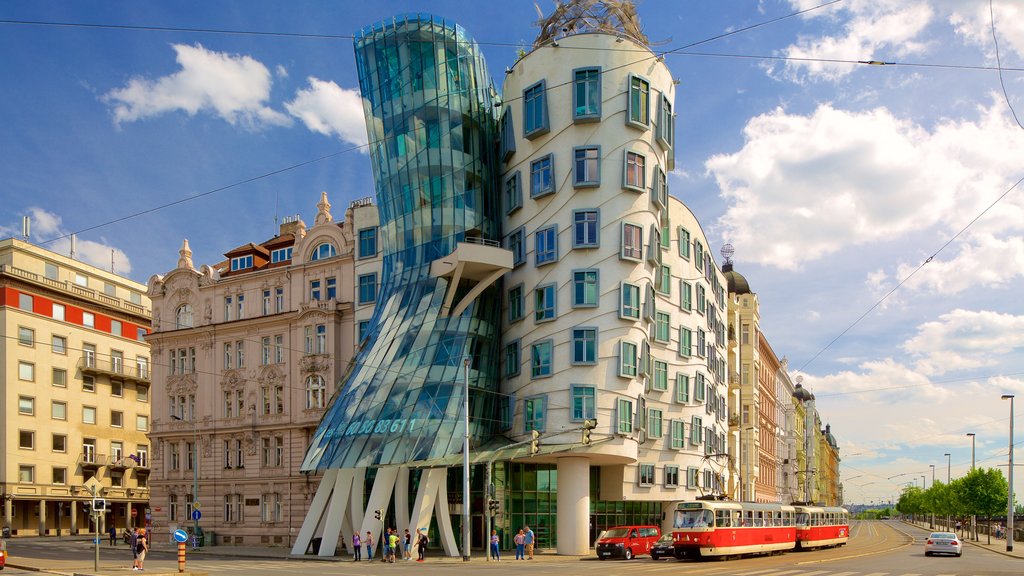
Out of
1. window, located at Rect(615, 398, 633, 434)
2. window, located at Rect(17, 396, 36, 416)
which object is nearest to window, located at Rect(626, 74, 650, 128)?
window, located at Rect(615, 398, 633, 434)

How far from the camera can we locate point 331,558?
155 ft

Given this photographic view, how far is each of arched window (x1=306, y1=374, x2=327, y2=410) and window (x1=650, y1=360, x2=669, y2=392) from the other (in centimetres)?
2228

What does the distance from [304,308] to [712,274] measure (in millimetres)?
31533

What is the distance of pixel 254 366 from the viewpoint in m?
67.2

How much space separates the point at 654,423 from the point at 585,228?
14303 millimetres

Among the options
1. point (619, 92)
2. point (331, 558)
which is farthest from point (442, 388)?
point (619, 92)

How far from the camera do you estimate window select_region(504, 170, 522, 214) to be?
54.2 meters

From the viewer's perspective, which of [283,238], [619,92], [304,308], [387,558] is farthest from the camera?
[283,238]

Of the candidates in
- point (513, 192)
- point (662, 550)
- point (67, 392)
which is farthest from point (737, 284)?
point (67, 392)

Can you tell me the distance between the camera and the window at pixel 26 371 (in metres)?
77.8

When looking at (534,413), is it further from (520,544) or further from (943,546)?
(943,546)

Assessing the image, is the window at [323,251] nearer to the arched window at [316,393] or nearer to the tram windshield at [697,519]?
the arched window at [316,393]

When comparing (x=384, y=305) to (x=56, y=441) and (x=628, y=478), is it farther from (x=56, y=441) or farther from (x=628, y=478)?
(x=56, y=441)

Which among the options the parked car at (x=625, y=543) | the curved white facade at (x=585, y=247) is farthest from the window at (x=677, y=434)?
the parked car at (x=625, y=543)
